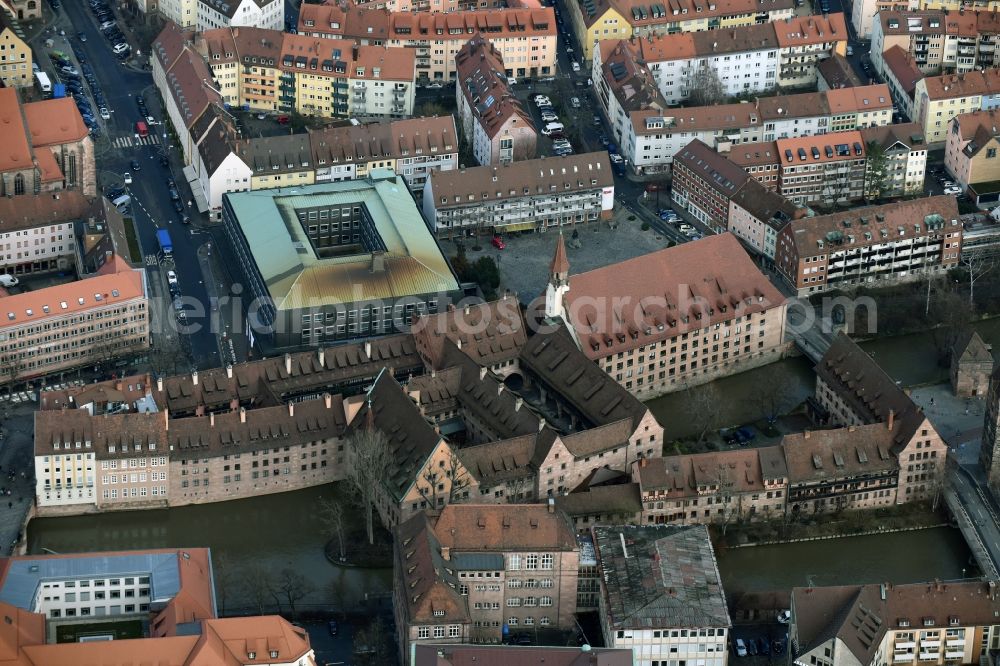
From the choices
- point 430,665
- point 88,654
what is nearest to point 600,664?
point 430,665

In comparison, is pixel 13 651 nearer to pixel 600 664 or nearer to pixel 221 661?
pixel 221 661

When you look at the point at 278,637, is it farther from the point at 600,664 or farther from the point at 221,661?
the point at 600,664

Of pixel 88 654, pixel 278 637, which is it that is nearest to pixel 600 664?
pixel 278 637

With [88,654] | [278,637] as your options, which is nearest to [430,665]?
[278,637]

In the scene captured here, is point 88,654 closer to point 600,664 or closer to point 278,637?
point 278,637

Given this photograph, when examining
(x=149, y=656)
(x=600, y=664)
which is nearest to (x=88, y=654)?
(x=149, y=656)

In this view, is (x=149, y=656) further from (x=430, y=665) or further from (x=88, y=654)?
(x=430, y=665)
